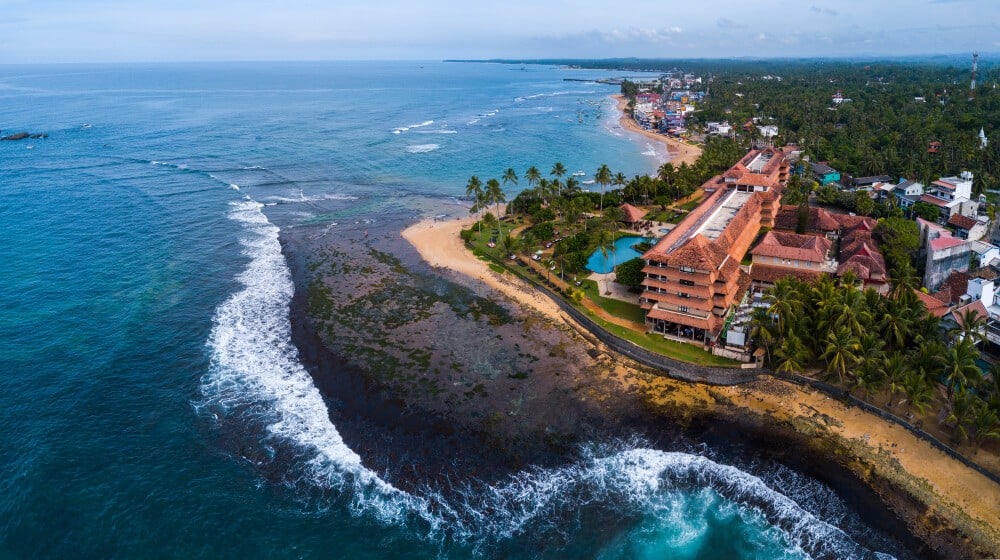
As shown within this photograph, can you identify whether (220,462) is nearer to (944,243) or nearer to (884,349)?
(884,349)

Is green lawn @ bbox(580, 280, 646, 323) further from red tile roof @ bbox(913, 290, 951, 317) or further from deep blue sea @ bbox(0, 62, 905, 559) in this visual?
red tile roof @ bbox(913, 290, 951, 317)

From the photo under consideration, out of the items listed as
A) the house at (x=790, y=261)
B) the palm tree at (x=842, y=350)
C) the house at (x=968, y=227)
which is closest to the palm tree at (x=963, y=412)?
the palm tree at (x=842, y=350)

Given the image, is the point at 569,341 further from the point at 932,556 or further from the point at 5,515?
the point at 5,515

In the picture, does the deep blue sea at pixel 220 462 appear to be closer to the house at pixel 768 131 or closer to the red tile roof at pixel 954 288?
the red tile roof at pixel 954 288

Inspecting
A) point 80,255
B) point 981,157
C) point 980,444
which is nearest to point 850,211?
point 981,157

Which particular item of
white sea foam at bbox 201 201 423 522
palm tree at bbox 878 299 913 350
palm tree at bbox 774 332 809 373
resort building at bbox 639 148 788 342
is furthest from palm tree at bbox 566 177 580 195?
palm tree at bbox 878 299 913 350

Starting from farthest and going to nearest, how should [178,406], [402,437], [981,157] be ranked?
[981,157], [178,406], [402,437]

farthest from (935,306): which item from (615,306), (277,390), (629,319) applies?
(277,390)
